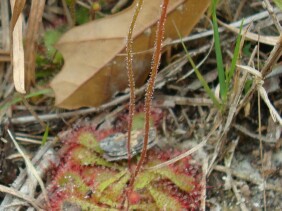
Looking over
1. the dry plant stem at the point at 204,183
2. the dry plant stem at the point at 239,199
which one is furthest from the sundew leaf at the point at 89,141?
the dry plant stem at the point at 239,199

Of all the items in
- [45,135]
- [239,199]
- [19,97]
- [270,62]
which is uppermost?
[270,62]

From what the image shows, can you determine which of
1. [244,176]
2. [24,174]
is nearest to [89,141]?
[24,174]

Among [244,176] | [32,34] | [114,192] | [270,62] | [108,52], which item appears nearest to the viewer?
[270,62]

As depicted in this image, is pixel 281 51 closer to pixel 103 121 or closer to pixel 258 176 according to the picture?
pixel 258 176

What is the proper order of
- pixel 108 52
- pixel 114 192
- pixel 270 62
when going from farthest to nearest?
pixel 108 52 < pixel 114 192 < pixel 270 62

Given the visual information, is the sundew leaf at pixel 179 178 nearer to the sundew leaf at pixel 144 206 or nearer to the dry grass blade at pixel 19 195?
the sundew leaf at pixel 144 206

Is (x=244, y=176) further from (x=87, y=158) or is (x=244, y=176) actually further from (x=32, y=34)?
(x=32, y=34)

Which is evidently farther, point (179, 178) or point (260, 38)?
point (260, 38)

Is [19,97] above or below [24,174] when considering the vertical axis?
above
